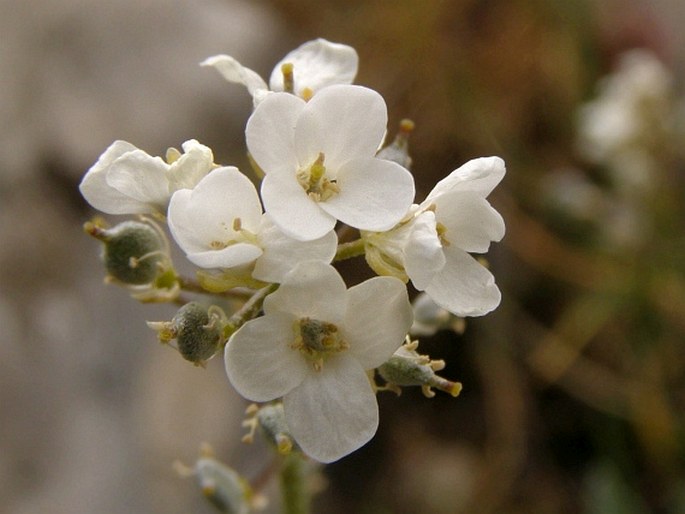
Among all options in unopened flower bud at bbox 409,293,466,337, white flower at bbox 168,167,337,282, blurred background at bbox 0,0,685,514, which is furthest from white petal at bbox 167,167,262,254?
blurred background at bbox 0,0,685,514

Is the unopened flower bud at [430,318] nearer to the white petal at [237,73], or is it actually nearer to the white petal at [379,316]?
the white petal at [379,316]

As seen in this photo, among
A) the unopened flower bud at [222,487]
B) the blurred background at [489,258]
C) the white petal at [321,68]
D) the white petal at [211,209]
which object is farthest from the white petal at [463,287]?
the blurred background at [489,258]

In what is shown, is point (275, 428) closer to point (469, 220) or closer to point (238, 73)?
point (469, 220)

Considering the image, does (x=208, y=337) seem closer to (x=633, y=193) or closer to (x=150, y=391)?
(x=150, y=391)

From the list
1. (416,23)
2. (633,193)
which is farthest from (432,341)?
(416,23)

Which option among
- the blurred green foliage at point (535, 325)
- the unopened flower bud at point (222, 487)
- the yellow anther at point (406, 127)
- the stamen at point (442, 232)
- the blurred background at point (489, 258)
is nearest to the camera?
the stamen at point (442, 232)

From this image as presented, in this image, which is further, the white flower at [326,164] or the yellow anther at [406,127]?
the yellow anther at [406,127]

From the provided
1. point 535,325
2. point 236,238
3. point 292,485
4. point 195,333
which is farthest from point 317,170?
point 535,325
